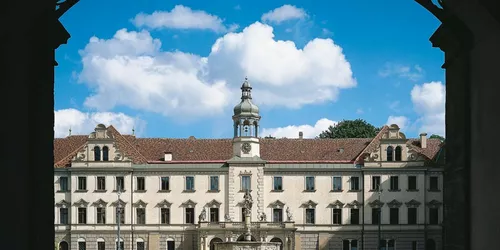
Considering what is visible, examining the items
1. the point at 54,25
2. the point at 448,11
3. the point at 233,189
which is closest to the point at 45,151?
the point at 54,25

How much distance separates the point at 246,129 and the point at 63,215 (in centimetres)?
1701

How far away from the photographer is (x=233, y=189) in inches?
2379

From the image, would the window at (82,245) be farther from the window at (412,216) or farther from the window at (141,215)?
the window at (412,216)

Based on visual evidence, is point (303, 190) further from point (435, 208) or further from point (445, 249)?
point (445, 249)

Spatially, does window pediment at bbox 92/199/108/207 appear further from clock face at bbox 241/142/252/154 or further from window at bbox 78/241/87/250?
clock face at bbox 241/142/252/154

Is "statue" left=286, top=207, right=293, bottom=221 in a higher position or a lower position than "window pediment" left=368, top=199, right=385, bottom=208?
lower

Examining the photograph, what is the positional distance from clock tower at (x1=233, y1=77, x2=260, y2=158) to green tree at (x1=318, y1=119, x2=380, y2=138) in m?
28.8

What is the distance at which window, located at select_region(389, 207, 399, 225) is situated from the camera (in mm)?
60062

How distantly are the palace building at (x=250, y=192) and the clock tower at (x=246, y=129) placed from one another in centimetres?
8

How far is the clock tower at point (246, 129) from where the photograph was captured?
6069 cm

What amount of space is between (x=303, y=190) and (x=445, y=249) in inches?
2033

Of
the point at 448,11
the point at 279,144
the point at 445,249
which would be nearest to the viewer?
the point at 448,11

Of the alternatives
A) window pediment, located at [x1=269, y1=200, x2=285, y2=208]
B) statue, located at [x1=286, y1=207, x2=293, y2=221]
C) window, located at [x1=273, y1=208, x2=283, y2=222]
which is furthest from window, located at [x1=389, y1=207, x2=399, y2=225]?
window, located at [x1=273, y1=208, x2=283, y2=222]

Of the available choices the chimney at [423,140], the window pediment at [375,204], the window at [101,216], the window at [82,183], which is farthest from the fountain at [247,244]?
the chimney at [423,140]
